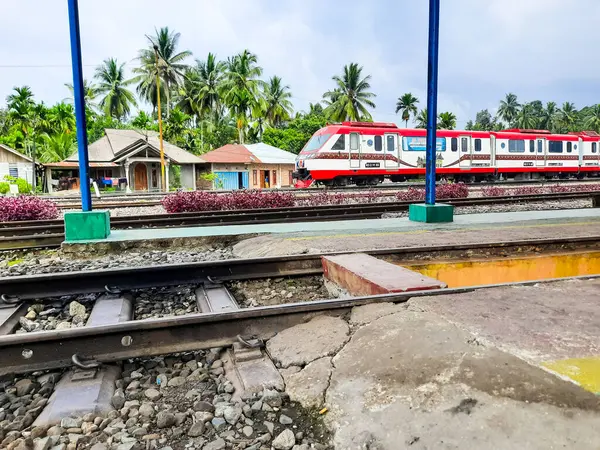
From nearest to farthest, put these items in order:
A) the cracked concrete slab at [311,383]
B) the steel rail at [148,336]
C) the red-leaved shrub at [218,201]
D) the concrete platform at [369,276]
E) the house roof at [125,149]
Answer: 1. the cracked concrete slab at [311,383]
2. the steel rail at [148,336]
3. the concrete platform at [369,276]
4. the red-leaved shrub at [218,201]
5. the house roof at [125,149]

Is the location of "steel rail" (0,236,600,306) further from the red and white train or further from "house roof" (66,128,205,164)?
"house roof" (66,128,205,164)

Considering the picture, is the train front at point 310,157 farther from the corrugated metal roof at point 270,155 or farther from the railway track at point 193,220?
the corrugated metal roof at point 270,155

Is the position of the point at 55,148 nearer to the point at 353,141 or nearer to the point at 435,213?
the point at 353,141

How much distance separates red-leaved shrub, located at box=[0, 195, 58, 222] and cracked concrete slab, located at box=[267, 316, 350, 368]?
9.94m

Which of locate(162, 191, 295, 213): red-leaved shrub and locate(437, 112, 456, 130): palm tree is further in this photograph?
locate(437, 112, 456, 130): palm tree

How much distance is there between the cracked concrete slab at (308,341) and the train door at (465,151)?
2198 cm

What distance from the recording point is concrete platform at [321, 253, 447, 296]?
153 inches

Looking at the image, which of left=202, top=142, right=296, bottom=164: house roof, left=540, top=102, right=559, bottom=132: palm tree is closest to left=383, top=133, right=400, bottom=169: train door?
left=202, top=142, right=296, bottom=164: house roof

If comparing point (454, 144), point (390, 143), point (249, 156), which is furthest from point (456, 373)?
point (249, 156)

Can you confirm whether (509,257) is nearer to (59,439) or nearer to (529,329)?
(529,329)

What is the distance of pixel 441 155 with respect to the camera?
74.0 ft

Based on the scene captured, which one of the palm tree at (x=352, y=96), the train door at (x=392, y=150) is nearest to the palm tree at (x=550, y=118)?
Result: the palm tree at (x=352, y=96)

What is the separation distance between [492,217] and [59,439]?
9.60m

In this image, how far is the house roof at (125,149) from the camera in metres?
33.1
